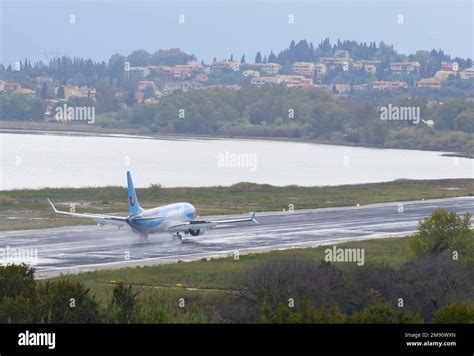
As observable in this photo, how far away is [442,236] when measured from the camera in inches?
2298

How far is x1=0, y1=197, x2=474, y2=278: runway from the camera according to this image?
181ft

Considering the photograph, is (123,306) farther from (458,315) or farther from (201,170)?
(201,170)

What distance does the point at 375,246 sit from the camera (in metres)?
63.9

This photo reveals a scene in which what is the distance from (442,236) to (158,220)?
1697cm

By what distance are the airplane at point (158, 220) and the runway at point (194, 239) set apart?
679 millimetres

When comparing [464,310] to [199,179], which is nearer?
[464,310]

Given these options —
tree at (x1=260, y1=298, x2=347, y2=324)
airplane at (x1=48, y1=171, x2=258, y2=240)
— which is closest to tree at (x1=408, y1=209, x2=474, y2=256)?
airplane at (x1=48, y1=171, x2=258, y2=240)

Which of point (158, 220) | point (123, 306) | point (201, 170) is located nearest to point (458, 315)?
point (123, 306)

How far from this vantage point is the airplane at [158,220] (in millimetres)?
63250

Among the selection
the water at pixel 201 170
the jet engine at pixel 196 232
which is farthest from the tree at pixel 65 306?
the water at pixel 201 170

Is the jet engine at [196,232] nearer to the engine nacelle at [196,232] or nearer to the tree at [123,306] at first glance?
the engine nacelle at [196,232]

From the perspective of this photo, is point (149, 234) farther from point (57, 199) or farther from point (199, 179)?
point (199, 179)
